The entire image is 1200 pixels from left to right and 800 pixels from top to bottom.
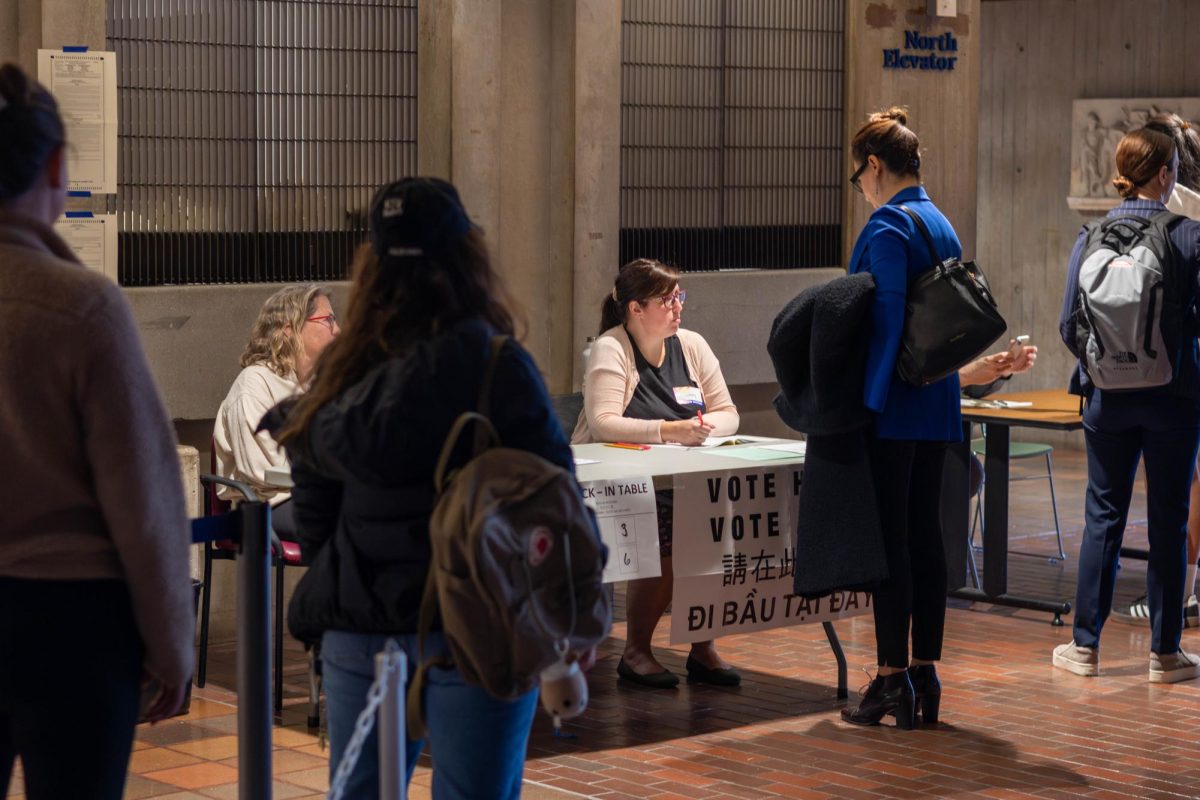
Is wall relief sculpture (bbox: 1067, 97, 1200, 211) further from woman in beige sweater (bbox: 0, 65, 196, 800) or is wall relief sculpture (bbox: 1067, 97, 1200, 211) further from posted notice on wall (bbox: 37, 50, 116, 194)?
woman in beige sweater (bbox: 0, 65, 196, 800)

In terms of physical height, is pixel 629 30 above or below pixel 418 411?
above

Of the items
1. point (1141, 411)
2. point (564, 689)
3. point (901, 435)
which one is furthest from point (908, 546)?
point (564, 689)

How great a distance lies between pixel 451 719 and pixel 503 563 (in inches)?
12.1

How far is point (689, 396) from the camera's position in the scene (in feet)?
22.9

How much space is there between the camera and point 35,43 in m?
7.02

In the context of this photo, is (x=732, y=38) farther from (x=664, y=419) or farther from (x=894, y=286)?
(x=894, y=286)

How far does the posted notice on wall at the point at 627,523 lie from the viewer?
589cm

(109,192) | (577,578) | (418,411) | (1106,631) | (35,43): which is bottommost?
(1106,631)

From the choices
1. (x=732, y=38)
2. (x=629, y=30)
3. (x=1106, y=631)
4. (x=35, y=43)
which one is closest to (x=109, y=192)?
(x=35, y=43)

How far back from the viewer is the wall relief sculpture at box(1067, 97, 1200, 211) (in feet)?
45.4

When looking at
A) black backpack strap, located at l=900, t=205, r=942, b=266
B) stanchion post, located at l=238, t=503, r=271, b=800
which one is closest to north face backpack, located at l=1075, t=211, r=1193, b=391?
black backpack strap, located at l=900, t=205, r=942, b=266

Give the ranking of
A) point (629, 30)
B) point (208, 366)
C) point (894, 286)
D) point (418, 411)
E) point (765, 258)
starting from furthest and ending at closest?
point (765, 258) → point (629, 30) → point (208, 366) → point (894, 286) → point (418, 411)

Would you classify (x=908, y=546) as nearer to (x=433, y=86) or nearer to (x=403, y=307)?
(x=403, y=307)

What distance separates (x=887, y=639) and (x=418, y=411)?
3.25 m
